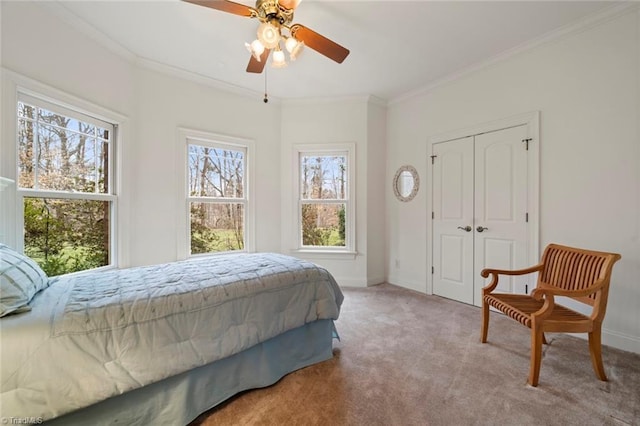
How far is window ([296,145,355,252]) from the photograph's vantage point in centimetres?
405

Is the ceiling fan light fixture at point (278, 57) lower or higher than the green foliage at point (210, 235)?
higher

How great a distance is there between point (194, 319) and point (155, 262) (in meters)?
2.01

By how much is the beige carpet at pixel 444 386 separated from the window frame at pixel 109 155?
203cm

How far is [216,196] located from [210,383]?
2.49 m


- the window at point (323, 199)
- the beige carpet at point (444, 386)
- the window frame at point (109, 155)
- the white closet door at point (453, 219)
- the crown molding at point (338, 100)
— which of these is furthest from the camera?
the window at point (323, 199)

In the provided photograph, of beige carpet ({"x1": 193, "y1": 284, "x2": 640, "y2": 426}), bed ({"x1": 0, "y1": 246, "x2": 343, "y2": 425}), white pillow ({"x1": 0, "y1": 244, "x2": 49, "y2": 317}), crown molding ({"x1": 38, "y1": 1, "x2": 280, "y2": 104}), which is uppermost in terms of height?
crown molding ({"x1": 38, "y1": 1, "x2": 280, "y2": 104})

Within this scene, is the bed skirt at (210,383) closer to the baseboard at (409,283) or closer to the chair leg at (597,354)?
the chair leg at (597,354)

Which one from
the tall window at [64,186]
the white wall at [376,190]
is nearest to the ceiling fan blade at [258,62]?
the tall window at [64,186]

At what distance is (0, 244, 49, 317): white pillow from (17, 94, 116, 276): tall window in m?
0.96

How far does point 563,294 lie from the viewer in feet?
5.86

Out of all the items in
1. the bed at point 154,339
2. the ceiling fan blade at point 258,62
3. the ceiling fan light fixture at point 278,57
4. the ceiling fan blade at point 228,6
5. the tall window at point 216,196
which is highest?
the ceiling fan blade at point 228,6

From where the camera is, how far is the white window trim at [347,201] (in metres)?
3.97

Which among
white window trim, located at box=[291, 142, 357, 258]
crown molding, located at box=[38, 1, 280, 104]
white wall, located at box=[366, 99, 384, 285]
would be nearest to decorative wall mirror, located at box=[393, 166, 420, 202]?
white wall, located at box=[366, 99, 384, 285]

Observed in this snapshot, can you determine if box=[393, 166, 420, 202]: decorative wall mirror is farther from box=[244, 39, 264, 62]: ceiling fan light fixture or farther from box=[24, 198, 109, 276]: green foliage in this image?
box=[24, 198, 109, 276]: green foliage
